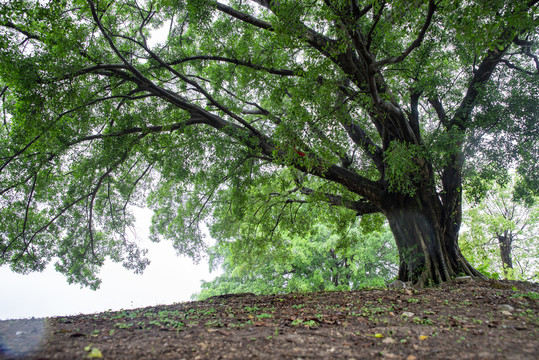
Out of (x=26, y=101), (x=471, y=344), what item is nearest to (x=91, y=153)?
(x=26, y=101)

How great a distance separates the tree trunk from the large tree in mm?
33

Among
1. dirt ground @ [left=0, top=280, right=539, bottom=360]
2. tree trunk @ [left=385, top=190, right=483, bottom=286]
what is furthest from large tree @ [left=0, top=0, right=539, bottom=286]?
dirt ground @ [left=0, top=280, right=539, bottom=360]

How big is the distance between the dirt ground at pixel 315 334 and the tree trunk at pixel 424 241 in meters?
2.65

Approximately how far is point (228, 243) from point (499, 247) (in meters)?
15.4

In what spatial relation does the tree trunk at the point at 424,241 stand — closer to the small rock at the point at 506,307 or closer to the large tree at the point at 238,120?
the large tree at the point at 238,120

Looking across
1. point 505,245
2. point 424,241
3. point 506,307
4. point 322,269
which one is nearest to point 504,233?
point 505,245

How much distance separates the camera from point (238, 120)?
5824 mm

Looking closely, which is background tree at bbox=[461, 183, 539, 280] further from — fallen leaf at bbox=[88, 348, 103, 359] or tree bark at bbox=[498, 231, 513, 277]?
fallen leaf at bbox=[88, 348, 103, 359]

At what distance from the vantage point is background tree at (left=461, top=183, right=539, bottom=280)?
51.0 ft

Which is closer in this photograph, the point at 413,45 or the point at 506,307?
the point at 506,307

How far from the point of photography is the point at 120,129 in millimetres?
6281

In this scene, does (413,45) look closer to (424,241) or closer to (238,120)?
(238,120)

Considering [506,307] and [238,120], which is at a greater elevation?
[238,120]

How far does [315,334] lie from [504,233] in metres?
18.5
